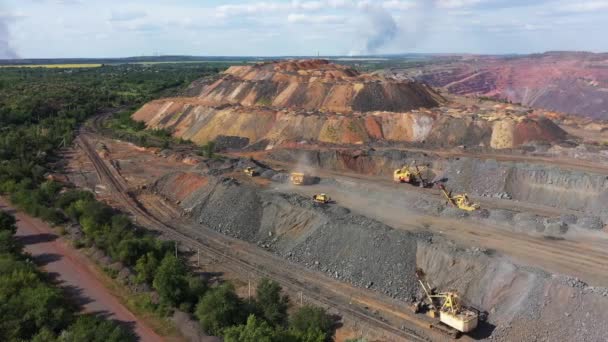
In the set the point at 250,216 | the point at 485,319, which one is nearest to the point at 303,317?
the point at 485,319

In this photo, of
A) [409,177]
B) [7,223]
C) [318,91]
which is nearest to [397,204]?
[409,177]

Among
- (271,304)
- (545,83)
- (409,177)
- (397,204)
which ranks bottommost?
(271,304)

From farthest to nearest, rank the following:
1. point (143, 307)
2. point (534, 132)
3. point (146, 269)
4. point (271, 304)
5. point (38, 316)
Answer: point (534, 132), point (146, 269), point (143, 307), point (271, 304), point (38, 316)

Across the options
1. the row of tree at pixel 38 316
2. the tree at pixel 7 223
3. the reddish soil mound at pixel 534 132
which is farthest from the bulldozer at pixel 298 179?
the reddish soil mound at pixel 534 132

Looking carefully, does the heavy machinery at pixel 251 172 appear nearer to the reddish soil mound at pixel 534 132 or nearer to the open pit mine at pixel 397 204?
the open pit mine at pixel 397 204

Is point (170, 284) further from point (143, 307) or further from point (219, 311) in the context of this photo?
point (219, 311)

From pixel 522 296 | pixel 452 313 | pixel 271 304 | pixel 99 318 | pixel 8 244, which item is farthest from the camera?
pixel 8 244
